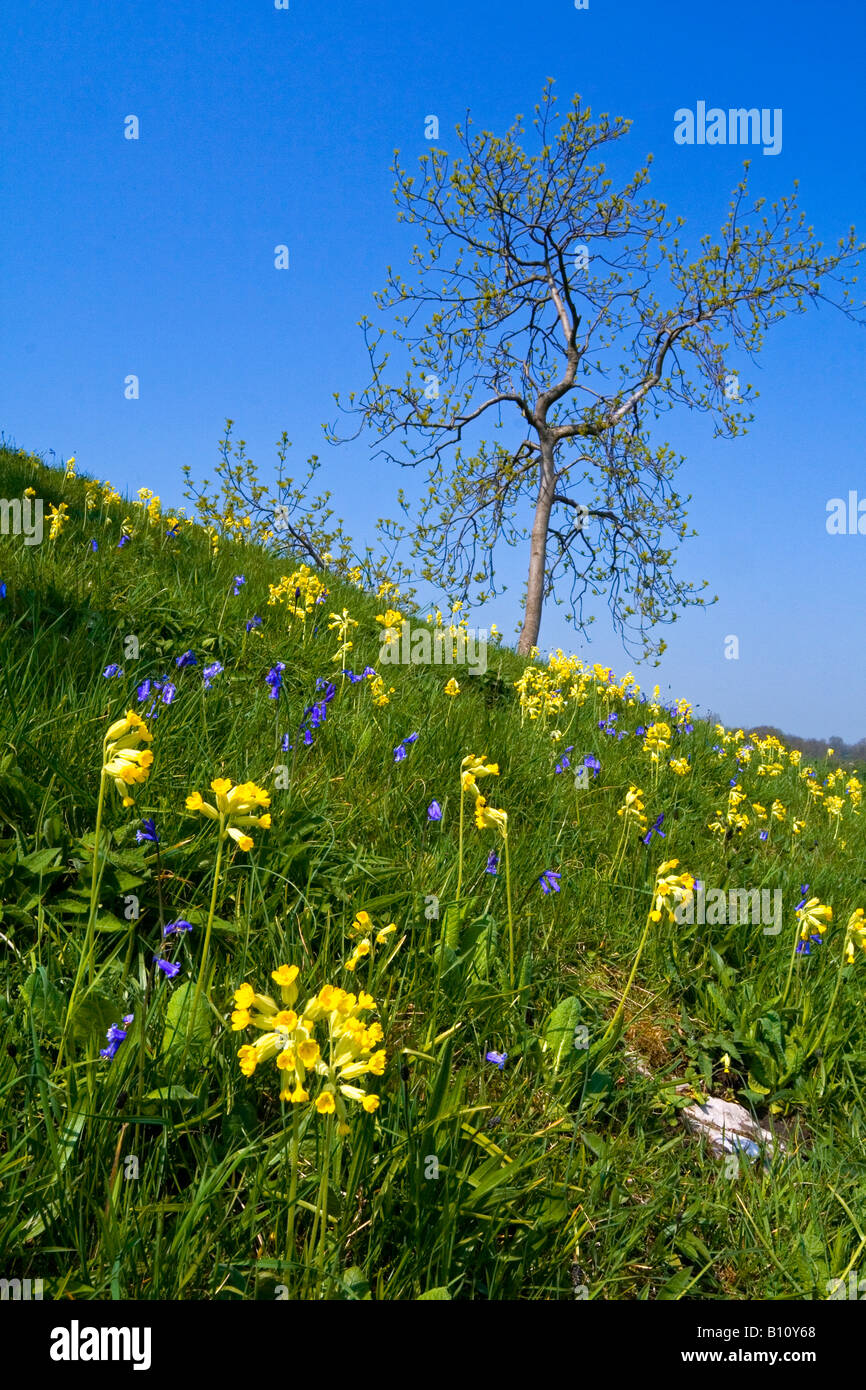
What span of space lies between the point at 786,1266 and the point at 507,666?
6278 mm

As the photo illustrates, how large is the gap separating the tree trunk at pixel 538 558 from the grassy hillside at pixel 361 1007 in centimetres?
1382

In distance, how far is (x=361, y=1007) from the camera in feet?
4.66

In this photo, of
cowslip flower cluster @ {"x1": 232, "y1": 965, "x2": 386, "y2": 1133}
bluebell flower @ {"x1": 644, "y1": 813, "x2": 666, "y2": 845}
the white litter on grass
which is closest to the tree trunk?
bluebell flower @ {"x1": 644, "y1": 813, "x2": 666, "y2": 845}

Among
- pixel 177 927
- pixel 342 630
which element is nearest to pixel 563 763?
pixel 342 630

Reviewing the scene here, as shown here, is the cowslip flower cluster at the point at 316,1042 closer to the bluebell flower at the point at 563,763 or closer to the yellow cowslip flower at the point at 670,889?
the yellow cowslip flower at the point at 670,889

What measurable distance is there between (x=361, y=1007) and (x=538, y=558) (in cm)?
1769

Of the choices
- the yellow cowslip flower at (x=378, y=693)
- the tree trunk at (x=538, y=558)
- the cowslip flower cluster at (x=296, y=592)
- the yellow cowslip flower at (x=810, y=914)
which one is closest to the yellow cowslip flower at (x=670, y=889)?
the yellow cowslip flower at (x=810, y=914)

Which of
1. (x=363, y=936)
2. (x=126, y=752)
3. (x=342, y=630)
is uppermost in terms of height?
(x=342, y=630)

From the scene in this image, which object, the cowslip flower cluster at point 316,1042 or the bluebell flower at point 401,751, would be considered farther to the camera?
the bluebell flower at point 401,751

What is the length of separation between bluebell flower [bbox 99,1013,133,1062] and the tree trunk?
54.2 ft

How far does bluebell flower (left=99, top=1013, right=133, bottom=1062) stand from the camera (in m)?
1.85

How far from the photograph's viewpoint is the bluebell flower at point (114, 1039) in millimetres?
1849

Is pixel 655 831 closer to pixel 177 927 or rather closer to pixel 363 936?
pixel 363 936
